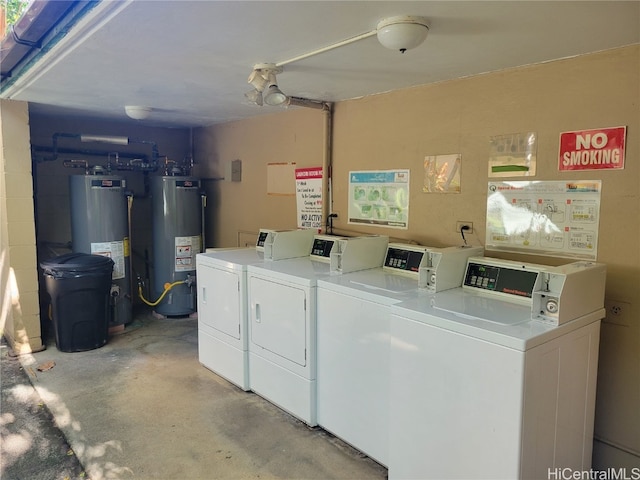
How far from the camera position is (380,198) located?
3154mm

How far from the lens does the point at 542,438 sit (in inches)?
66.9

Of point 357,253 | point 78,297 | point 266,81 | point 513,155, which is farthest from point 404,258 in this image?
point 78,297

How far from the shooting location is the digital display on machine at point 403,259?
2.66 m

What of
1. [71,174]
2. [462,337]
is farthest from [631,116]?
[71,174]

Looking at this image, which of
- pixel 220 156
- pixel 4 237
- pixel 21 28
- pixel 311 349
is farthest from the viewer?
pixel 220 156

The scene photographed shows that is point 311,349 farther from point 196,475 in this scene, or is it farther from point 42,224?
point 42,224

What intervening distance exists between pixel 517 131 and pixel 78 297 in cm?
347

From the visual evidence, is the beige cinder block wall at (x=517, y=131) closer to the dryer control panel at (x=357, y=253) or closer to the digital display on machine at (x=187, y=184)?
the dryer control panel at (x=357, y=253)

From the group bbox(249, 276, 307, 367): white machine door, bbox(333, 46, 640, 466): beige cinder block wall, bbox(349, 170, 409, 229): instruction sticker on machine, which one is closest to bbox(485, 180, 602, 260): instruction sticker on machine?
bbox(333, 46, 640, 466): beige cinder block wall

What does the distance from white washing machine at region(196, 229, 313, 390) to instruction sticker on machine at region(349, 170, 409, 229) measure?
0.41 metres

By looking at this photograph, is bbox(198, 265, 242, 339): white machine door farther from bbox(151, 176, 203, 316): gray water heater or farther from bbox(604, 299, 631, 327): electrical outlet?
bbox(604, 299, 631, 327): electrical outlet

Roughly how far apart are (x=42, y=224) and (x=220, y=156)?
1.87 meters

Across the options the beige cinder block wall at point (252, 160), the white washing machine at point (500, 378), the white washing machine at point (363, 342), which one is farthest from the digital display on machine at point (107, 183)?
the white washing machine at point (500, 378)

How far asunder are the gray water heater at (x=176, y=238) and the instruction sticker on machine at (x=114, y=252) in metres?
0.41
